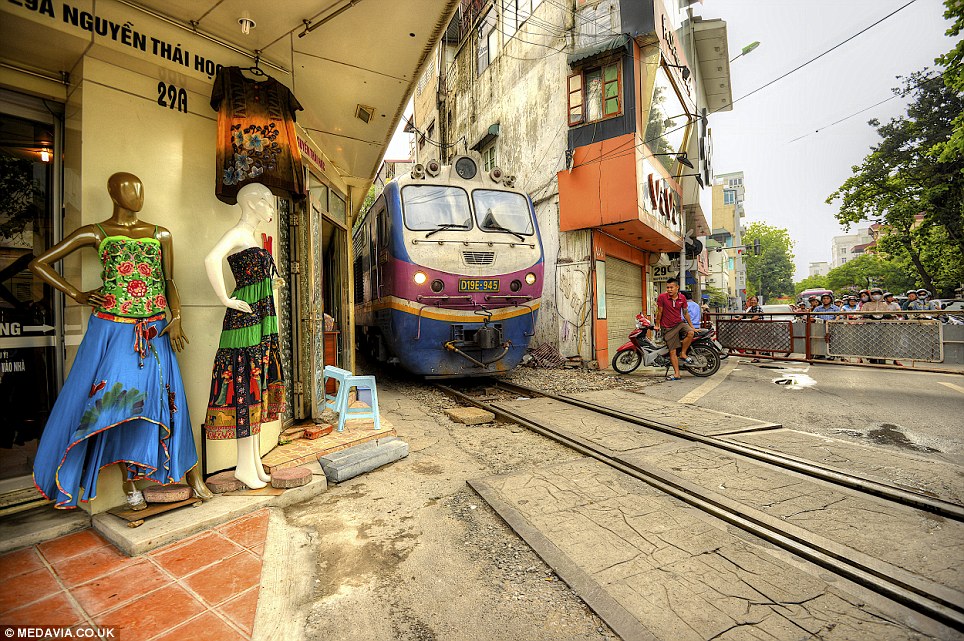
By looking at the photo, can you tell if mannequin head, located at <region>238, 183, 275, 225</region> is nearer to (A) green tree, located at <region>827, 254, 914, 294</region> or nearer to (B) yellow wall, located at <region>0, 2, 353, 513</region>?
(B) yellow wall, located at <region>0, 2, 353, 513</region>

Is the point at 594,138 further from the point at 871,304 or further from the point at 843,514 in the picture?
the point at 843,514

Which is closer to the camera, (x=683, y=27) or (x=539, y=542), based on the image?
(x=539, y=542)

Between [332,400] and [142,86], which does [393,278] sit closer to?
[332,400]

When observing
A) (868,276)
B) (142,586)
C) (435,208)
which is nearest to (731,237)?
(868,276)

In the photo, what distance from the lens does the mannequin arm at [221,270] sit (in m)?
2.65

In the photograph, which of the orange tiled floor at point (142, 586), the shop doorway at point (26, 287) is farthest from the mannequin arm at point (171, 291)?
the orange tiled floor at point (142, 586)

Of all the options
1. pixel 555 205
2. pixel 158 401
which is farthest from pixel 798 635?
pixel 555 205

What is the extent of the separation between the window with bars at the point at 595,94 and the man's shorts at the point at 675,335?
5.62 meters

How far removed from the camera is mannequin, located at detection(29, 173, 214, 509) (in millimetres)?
2254

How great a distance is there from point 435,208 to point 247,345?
4.51 m

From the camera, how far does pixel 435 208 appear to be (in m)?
6.81

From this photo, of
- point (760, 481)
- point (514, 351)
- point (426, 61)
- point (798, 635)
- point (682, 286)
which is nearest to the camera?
point (798, 635)

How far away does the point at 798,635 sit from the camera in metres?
1.67

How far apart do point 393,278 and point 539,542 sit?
4.84 meters
